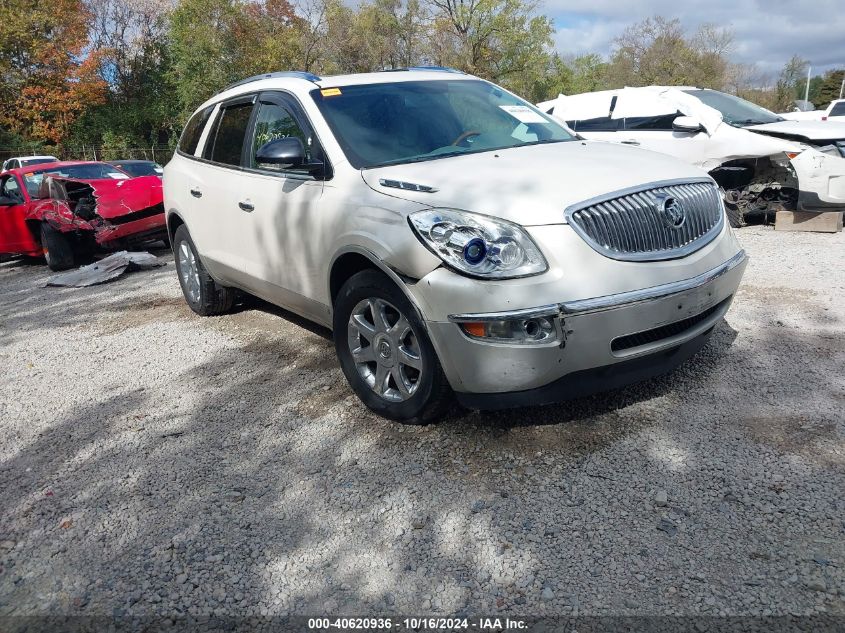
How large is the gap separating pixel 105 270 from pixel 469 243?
7.19 m

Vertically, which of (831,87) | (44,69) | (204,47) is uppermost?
(204,47)

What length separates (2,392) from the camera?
4.67 meters

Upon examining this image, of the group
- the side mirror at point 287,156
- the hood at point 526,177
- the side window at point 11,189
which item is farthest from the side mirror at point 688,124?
the side window at point 11,189

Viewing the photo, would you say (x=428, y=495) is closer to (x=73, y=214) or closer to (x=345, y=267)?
(x=345, y=267)

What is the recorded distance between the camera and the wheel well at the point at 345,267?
3.51 m

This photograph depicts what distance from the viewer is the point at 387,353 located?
11.4 ft

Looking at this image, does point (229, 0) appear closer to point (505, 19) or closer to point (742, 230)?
point (505, 19)

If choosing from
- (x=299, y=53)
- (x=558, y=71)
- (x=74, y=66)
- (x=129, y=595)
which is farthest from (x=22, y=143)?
(x=129, y=595)

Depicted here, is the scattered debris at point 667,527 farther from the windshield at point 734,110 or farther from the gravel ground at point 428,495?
the windshield at point 734,110

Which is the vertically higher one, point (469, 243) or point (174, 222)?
point (469, 243)

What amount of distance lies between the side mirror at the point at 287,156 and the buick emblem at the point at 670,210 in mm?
1792

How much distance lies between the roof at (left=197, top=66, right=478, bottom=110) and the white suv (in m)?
0.03

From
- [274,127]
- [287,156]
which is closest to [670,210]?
[287,156]

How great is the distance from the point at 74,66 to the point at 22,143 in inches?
184
